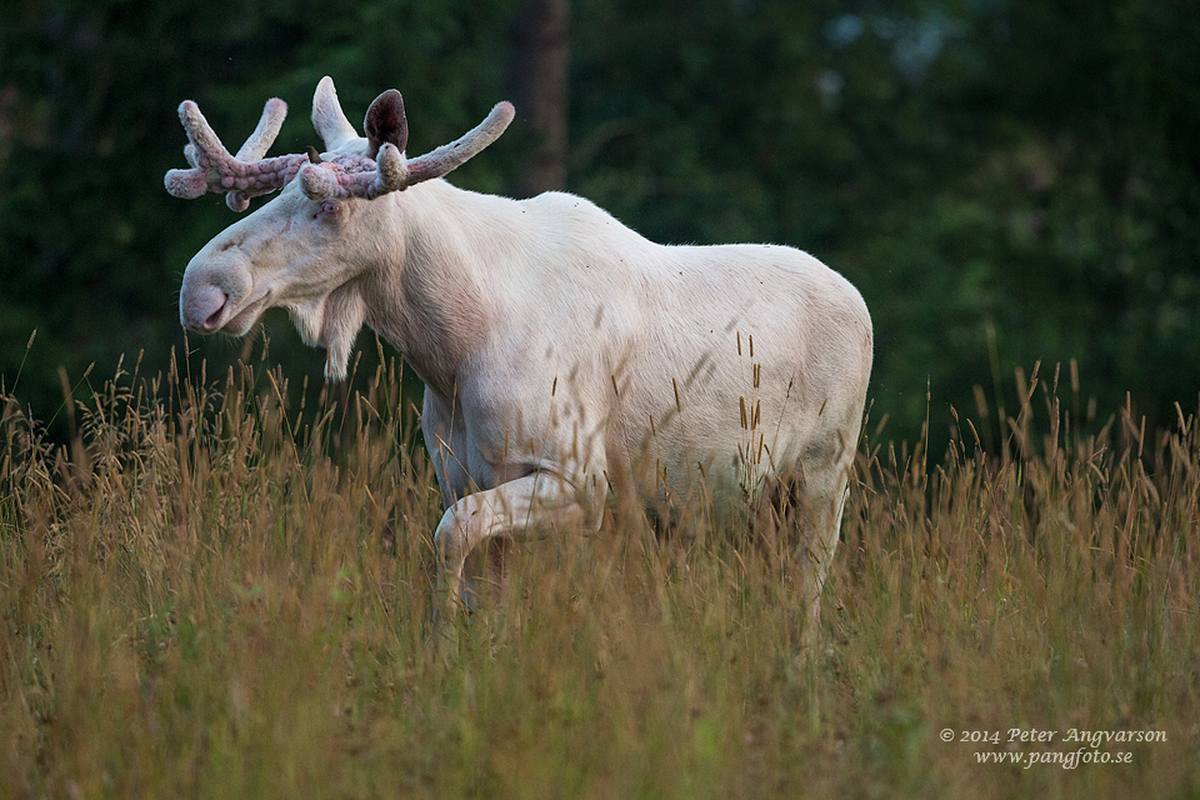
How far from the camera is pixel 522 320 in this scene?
168 inches

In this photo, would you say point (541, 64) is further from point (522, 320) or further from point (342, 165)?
point (342, 165)

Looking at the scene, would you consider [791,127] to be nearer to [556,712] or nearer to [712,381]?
[712,381]

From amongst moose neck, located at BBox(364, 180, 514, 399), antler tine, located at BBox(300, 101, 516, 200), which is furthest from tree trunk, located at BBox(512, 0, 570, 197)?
antler tine, located at BBox(300, 101, 516, 200)

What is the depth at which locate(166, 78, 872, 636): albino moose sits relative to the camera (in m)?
3.97

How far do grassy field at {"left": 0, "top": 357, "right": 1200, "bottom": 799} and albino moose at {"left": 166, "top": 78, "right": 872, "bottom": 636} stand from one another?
227mm

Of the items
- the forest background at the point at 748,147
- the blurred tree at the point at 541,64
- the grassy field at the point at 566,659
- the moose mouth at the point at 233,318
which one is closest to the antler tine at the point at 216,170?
the moose mouth at the point at 233,318

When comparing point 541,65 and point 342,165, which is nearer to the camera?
point 342,165

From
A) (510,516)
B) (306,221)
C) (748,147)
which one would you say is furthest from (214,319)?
(748,147)

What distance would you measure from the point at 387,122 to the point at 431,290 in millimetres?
564

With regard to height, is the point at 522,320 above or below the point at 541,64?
below

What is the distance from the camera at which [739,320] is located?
473 cm

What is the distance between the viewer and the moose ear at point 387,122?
3.92 m

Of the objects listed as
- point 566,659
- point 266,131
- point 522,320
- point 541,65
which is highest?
point 541,65

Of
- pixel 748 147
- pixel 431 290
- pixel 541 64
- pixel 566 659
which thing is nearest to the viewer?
pixel 566 659
